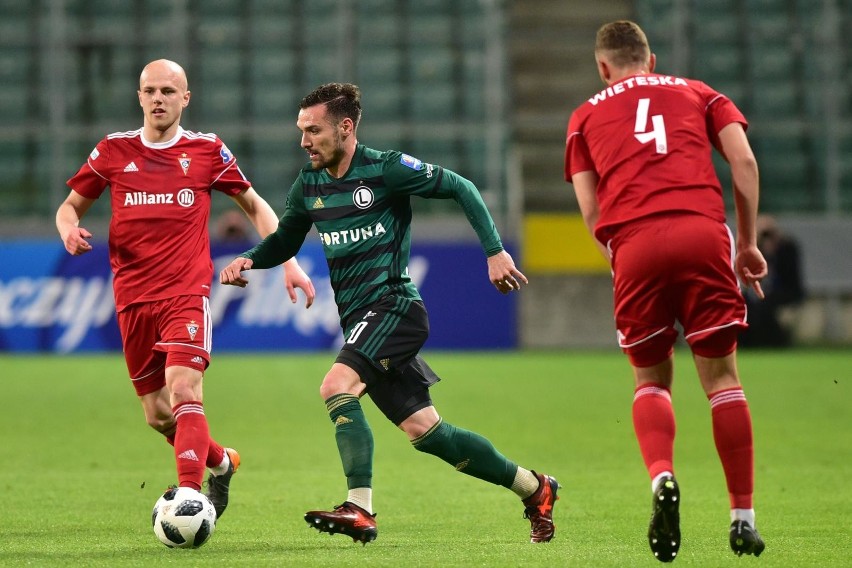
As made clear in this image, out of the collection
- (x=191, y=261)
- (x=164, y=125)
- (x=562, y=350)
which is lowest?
(x=562, y=350)

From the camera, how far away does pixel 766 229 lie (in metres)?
18.1

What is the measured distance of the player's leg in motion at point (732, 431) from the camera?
187 inches

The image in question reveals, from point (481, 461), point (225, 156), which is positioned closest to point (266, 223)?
point (225, 156)

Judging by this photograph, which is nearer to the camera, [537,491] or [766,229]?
[537,491]

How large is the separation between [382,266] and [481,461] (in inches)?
34.6

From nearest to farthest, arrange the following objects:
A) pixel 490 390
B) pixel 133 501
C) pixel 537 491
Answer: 1. pixel 537 491
2. pixel 133 501
3. pixel 490 390

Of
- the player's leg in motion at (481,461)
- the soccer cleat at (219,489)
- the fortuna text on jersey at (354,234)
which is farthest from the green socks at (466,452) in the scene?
the soccer cleat at (219,489)

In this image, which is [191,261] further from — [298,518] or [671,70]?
[671,70]

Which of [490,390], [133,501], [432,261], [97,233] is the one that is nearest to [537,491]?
[133,501]

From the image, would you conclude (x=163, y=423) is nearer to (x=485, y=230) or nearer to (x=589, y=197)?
(x=485, y=230)

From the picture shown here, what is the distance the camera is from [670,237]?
Answer: 478 cm

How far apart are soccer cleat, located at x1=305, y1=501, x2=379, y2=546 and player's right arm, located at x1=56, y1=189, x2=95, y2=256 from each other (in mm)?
1530

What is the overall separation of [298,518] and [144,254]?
136 cm

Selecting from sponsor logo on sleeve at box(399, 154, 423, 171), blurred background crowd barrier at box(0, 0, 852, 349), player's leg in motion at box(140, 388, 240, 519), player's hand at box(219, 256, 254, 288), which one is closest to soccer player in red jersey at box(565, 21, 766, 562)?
sponsor logo on sleeve at box(399, 154, 423, 171)
